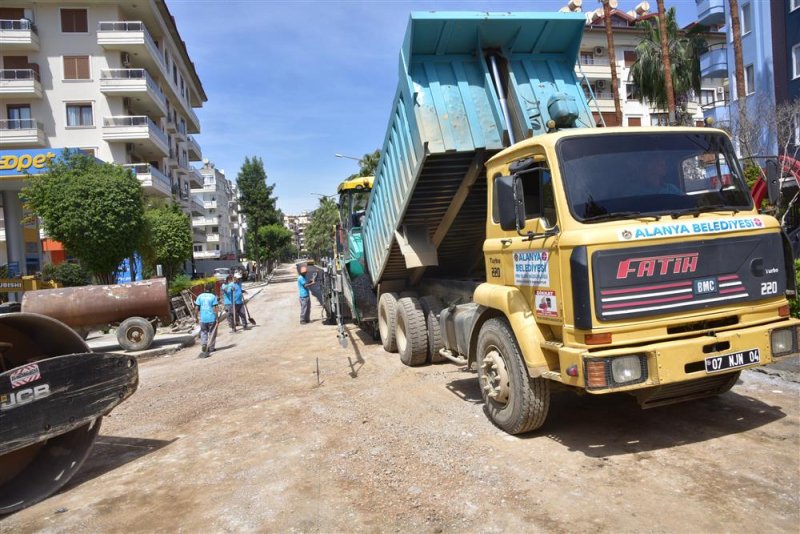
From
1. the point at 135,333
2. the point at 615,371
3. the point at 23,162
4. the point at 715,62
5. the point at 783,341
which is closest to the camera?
the point at 615,371

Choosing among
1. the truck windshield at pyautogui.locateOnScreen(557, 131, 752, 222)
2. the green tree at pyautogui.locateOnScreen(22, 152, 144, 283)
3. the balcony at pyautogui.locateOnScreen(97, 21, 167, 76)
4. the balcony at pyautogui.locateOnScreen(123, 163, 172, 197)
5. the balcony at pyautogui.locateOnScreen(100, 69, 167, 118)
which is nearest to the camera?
the truck windshield at pyautogui.locateOnScreen(557, 131, 752, 222)

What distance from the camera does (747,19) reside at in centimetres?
2223

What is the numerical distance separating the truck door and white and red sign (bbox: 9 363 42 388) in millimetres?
3884

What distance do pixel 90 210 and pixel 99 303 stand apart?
285 inches

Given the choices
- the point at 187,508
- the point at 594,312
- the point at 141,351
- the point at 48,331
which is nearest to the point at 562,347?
the point at 594,312

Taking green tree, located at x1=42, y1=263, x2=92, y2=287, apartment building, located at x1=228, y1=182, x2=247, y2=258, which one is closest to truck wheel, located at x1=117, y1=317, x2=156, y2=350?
green tree, located at x1=42, y1=263, x2=92, y2=287

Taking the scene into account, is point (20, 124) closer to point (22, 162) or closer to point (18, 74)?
point (18, 74)

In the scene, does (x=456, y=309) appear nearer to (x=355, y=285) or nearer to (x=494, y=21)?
(x=494, y=21)

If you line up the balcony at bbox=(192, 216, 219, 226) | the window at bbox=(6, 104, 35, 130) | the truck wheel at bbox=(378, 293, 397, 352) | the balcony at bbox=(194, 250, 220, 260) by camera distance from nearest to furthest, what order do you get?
the truck wheel at bbox=(378, 293, 397, 352) → the window at bbox=(6, 104, 35, 130) → the balcony at bbox=(194, 250, 220, 260) → the balcony at bbox=(192, 216, 219, 226)

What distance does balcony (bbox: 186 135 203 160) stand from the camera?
153 ft

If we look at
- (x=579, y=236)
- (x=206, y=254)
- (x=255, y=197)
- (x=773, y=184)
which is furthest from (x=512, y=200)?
(x=206, y=254)

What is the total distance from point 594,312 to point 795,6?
21.9m

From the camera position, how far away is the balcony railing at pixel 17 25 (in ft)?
97.8

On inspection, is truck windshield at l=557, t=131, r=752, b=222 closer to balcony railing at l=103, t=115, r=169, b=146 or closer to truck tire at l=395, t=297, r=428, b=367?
truck tire at l=395, t=297, r=428, b=367
